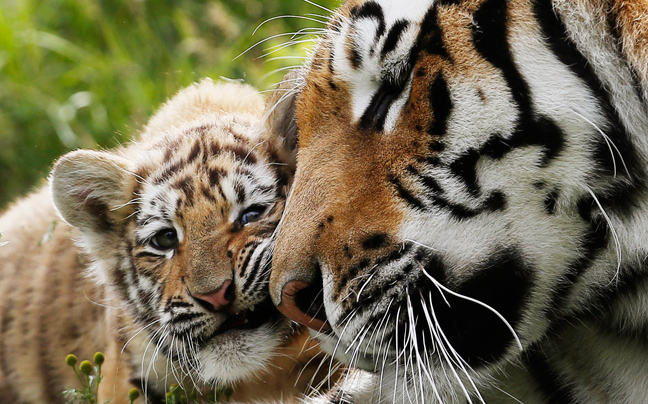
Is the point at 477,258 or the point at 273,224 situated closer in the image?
the point at 477,258

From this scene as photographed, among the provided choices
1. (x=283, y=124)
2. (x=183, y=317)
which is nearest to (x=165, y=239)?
(x=183, y=317)

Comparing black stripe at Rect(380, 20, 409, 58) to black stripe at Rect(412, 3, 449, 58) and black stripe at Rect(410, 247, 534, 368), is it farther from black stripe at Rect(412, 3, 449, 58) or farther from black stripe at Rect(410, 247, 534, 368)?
black stripe at Rect(410, 247, 534, 368)

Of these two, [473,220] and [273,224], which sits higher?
[473,220]

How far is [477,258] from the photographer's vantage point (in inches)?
69.5

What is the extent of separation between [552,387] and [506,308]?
1.35 ft

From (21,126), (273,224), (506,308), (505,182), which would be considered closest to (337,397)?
(273,224)

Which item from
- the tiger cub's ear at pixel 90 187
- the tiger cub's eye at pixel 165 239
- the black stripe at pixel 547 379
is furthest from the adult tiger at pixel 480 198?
the tiger cub's ear at pixel 90 187

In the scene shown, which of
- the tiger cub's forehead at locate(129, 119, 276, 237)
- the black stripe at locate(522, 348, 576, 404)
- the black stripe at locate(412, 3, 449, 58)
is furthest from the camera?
the tiger cub's forehead at locate(129, 119, 276, 237)

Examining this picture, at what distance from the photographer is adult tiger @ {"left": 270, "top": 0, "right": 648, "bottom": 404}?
5.66 ft

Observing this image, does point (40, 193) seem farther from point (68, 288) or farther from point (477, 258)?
point (477, 258)

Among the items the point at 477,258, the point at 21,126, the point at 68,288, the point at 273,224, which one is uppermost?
the point at 477,258

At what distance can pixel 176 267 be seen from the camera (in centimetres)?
240

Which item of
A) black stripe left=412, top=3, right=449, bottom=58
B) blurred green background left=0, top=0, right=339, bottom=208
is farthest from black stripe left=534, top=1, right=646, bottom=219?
blurred green background left=0, top=0, right=339, bottom=208

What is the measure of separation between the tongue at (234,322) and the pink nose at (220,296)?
112 mm
